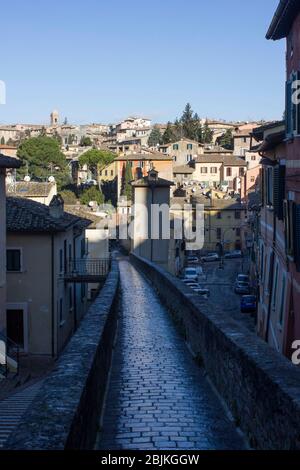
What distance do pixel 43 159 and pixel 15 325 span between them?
80119mm

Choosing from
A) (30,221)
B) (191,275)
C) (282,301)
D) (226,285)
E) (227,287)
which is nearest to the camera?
(282,301)

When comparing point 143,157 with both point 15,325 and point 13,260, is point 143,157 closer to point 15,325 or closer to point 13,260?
point 13,260

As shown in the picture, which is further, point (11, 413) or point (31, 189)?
point (31, 189)

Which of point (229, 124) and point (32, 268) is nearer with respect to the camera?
point (32, 268)

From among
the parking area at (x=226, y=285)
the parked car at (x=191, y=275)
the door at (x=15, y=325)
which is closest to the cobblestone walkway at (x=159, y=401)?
the door at (x=15, y=325)

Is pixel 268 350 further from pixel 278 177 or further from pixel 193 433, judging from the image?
pixel 278 177

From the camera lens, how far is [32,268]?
25.6 m

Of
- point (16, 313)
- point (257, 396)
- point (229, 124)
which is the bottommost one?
point (16, 313)

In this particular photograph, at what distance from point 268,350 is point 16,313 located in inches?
752

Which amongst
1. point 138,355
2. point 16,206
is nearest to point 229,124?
point 16,206

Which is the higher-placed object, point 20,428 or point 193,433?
point 20,428

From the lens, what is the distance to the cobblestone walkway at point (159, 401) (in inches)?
296

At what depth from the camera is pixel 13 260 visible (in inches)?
1002

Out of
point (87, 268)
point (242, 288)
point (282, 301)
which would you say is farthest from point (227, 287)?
point (282, 301)
